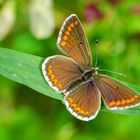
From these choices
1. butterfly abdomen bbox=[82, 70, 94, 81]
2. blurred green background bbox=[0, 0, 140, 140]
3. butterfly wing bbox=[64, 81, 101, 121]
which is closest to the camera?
butterfly wing bbox=[64, 81, 101, 121]

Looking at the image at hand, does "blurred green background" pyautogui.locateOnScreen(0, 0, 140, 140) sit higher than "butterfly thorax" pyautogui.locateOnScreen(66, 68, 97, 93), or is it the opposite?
"butterfly thorax" pyautogui.locateOnScreen(66, 68, 97, 93)

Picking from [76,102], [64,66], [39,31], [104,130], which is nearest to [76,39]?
[64,66]

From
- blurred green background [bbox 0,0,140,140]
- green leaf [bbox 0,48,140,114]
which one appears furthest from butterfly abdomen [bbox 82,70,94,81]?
blurred green background [bbox 0,0,140,140]

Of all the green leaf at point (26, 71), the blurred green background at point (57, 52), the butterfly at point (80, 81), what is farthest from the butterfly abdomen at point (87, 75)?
the blurred green background at point (57, 52)

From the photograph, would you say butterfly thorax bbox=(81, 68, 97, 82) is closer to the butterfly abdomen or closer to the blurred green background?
the butterfly abdomen

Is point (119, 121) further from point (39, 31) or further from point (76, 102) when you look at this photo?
point (76, 102)

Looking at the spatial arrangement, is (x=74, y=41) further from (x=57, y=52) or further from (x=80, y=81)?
(x=57, y=52)

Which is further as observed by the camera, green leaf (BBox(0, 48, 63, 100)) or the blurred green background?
the blurred green background

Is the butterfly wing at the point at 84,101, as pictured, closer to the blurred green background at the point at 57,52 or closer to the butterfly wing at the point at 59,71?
the butterfly wing at the point at 59,71
